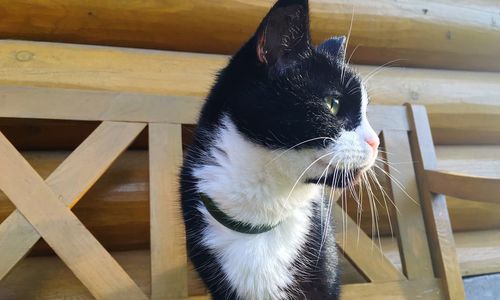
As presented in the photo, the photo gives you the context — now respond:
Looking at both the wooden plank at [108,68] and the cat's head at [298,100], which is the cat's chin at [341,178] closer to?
the cat's head at [298,100]

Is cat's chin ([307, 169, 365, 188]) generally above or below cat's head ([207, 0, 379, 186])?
below

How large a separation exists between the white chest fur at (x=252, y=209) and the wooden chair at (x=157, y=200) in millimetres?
Result: 215

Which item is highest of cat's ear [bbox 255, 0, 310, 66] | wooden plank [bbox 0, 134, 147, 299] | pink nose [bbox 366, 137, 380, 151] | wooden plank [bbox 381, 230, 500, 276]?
cat's ear [bbox 255, 0, 310, 66]

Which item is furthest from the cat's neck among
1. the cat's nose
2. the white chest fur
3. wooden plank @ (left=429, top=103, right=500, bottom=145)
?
wooden plank @ (left=429, top=103, right=500, bottom=145)

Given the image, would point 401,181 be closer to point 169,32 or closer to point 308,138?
point 308,138

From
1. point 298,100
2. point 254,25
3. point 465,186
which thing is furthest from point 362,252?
point 254,25

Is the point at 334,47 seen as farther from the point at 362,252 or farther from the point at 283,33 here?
the point at 362,252

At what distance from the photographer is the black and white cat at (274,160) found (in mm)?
717

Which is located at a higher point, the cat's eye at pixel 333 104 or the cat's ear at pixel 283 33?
the cat's ear at pixel 283 33

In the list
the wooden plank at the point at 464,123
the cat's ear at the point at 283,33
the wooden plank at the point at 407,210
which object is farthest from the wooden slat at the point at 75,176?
the wooden plank at the point at 464,123

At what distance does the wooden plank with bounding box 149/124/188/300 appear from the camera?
97 centimetres

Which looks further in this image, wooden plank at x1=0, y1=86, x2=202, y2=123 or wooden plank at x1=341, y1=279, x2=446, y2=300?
wooden plank at x1=341, y1=279, x2=446, y2=300

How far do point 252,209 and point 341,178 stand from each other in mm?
167

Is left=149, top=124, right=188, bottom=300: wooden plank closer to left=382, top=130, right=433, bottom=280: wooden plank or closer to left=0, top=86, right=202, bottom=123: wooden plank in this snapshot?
left=0, top=86, right=202, bottom=123: wooden plank
